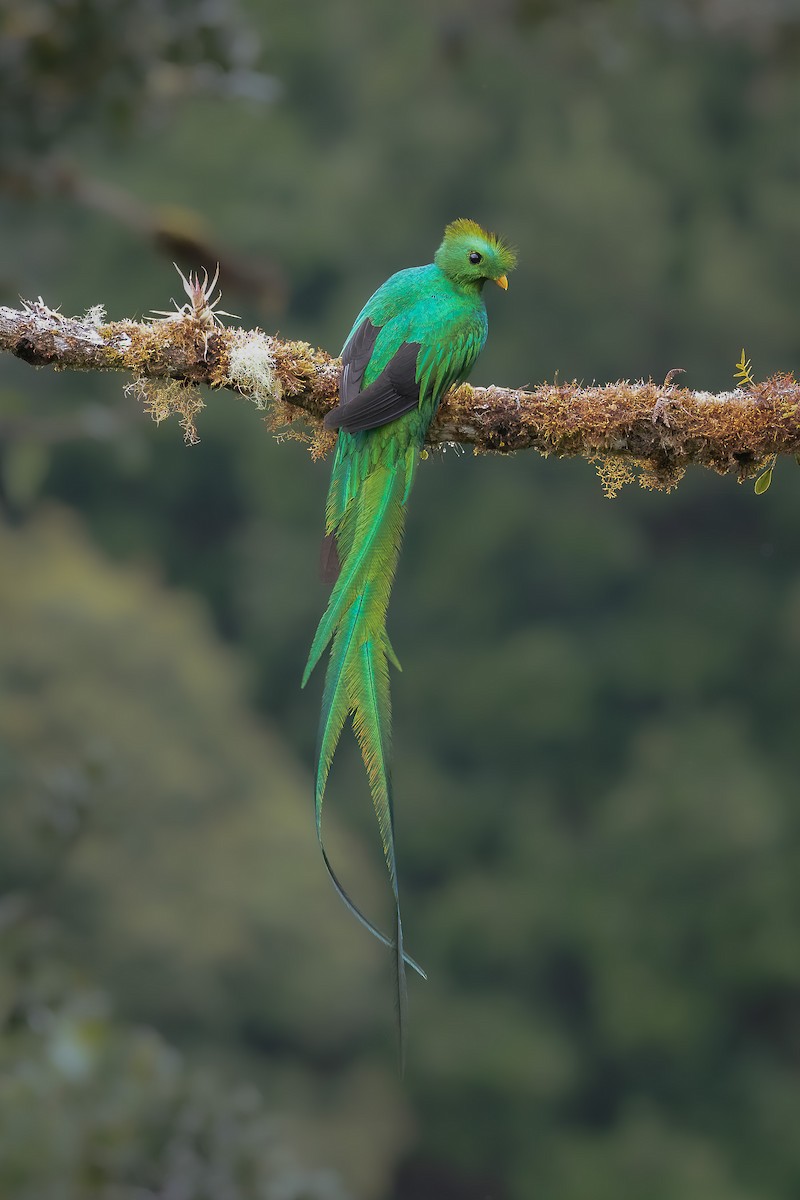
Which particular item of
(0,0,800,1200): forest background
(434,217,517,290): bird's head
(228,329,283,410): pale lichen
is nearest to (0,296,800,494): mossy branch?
(228,329,283,410): pale lichen

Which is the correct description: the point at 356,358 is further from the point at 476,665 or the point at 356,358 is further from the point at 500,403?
the point at 476,665

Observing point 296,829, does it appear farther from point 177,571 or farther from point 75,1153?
point 75,1153

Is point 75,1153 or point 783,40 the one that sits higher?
point 783,40

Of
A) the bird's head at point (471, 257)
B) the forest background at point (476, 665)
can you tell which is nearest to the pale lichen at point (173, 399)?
the bird's head at point (471, 257)

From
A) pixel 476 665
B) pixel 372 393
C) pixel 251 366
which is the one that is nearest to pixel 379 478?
pixel 372 393

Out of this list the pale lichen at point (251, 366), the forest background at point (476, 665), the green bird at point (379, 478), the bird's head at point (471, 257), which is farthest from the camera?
the forest background at point (476, 665)

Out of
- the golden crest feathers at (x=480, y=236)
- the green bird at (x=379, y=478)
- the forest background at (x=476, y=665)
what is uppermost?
the forest background at (x=476, y=665)

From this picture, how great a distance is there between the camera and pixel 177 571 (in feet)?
43.2

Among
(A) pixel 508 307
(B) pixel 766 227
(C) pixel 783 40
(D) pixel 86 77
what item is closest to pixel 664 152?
(B) pixel 766 227

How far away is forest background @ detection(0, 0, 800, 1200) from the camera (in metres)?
11.1

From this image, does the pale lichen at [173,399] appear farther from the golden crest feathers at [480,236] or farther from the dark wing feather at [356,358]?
the golden crest feathers at [480,236]

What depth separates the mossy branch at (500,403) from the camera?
2.11 metres

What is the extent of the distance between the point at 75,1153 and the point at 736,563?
32.4 ft

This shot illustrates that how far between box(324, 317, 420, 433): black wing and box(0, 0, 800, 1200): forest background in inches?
307
